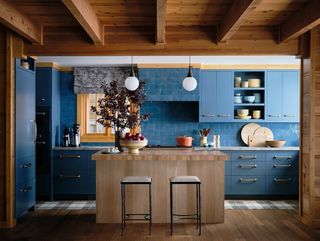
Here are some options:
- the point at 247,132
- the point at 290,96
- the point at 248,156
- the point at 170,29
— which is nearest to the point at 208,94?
the point at 247,132

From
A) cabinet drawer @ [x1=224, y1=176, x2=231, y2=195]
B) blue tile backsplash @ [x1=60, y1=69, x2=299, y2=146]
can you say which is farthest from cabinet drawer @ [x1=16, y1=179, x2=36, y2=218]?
cabinet drawer @ [x1=224, y1=176, x2=231, y2=195]

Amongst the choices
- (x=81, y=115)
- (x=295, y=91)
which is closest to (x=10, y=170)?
(x=81, y=115)

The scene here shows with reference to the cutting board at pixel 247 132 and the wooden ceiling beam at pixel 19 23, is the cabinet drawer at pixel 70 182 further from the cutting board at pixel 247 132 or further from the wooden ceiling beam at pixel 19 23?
the cutting board at pixel 247 132

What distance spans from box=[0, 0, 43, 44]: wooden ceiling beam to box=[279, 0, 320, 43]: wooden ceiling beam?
3147 mm

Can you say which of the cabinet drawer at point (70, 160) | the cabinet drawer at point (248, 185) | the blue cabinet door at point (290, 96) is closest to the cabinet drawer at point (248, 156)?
the cabinet drawer at point (248, 185)

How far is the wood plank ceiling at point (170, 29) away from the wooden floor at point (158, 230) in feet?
7.40

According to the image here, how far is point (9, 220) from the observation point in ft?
17.1

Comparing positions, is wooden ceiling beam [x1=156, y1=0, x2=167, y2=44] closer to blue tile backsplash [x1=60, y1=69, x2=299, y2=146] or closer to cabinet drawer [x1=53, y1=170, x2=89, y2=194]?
blue tile backsplash [x1=60, y1=69, x2=299, y2=146]

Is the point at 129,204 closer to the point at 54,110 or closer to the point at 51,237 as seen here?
the point at 51,237

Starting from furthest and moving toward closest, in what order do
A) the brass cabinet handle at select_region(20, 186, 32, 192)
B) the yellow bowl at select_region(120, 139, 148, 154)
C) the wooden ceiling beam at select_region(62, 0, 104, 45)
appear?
the brass cabinet handle at select_region(20, 186, 32, 192), the yellow bowl at select_region(120, 139, 148, 154), the wooden ceiling beam at select_region(62, 0, 104, 45)

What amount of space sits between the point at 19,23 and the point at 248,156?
4.34 metres

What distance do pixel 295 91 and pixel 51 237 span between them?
4.96 m

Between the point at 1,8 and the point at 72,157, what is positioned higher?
the point at 1,8

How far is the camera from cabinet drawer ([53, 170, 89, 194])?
7121 mm
